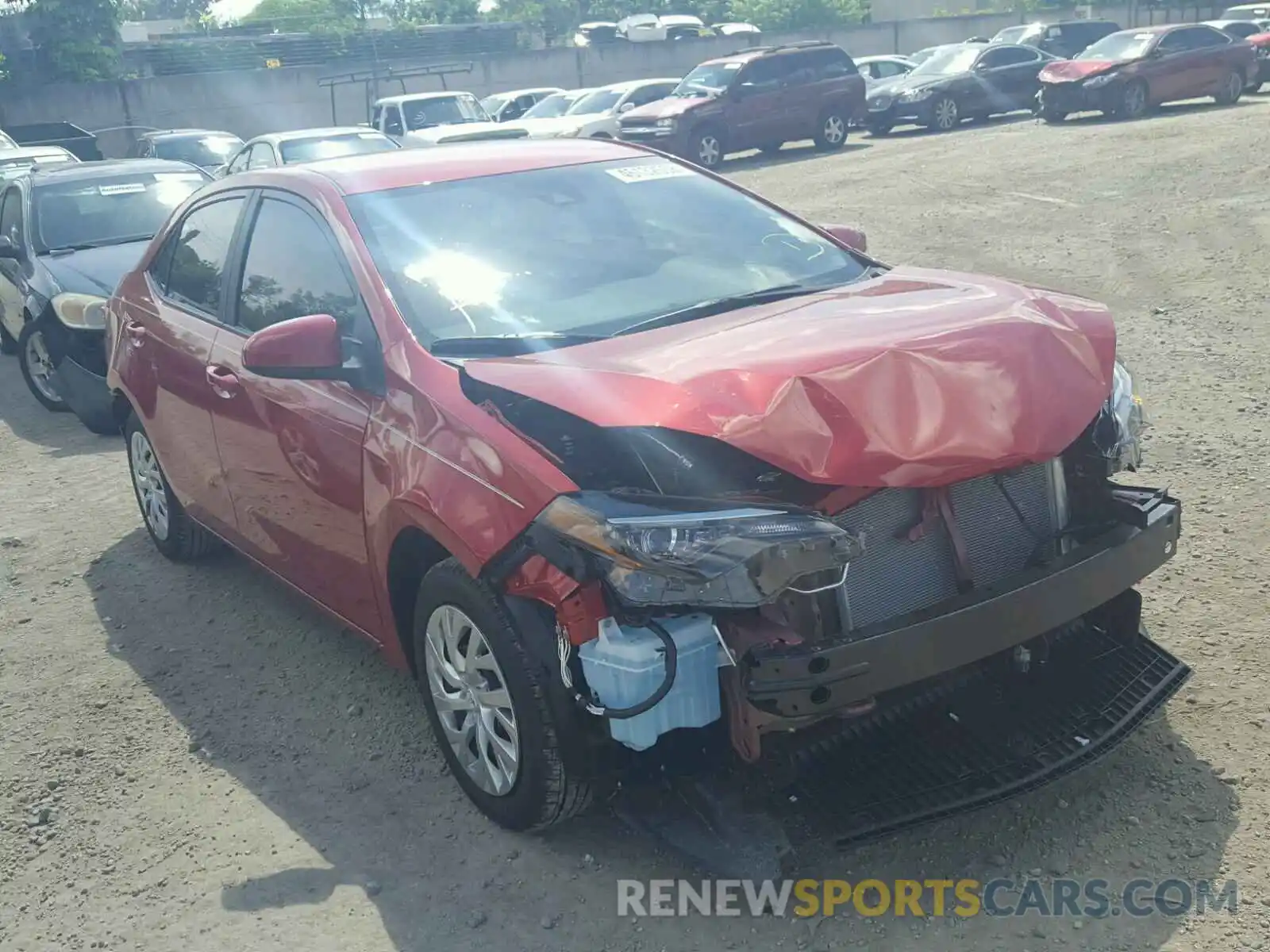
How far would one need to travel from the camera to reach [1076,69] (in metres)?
20.6

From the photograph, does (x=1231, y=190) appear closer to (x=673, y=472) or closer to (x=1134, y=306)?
(x=1134, y=306)

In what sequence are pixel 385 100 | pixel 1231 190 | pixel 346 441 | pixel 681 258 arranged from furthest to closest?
pixel 385 100 < pixel 1231 190 < pixel 681 258 < pixel 346 441

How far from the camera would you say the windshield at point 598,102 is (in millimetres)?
23750

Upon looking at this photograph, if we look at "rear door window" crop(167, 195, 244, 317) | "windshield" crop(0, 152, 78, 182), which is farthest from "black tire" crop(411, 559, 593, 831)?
"windshield" crop(0, 152, 78, 182)

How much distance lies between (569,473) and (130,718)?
2384 mm

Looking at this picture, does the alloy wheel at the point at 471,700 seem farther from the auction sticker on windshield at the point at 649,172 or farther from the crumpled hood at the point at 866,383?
the auction sticker on windshield at the point at 649,172

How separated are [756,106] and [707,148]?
121cm

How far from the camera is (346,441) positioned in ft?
12.6

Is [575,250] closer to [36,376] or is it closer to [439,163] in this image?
[439,163]

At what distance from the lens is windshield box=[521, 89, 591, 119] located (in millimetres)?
24375

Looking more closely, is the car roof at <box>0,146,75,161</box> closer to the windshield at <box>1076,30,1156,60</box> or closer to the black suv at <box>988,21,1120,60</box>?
the windshield at <box>1076,30,1156,60</box>

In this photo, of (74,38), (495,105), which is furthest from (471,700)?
(74,38)

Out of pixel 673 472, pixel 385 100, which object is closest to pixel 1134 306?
pixel 673 472

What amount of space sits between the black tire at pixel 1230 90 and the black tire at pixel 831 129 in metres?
6.26
